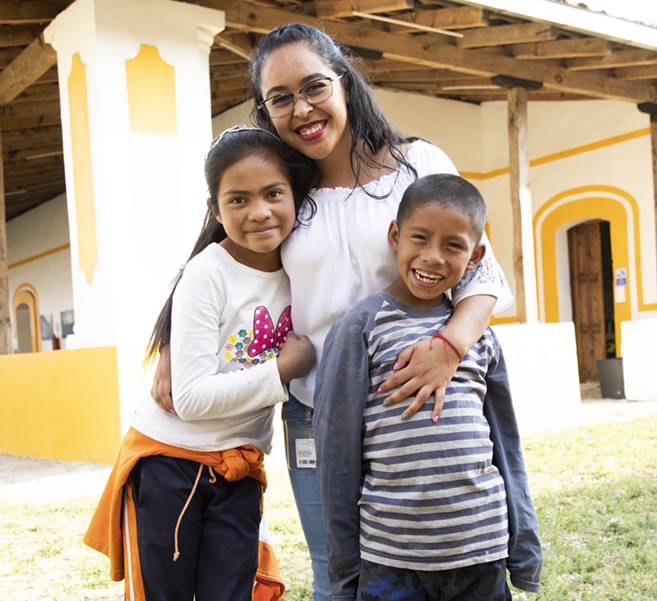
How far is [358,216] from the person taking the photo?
181 centimetres

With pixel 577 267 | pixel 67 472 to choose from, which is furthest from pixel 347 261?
pixel 577 267

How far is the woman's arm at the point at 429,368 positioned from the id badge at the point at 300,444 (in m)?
0.37

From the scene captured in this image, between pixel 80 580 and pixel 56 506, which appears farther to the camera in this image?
pixel 56 506

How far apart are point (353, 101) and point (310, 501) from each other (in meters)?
0.96

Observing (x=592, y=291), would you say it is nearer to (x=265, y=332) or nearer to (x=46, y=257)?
(x=46, y=257)

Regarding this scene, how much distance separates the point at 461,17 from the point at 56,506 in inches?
199

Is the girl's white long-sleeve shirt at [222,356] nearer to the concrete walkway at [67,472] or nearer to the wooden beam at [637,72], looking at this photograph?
the concrete walkway at [67,472]

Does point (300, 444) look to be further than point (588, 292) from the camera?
No

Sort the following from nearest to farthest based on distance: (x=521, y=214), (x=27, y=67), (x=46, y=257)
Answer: (x=27, y=67) < (x=521, y=214) < (x=46, y=257)

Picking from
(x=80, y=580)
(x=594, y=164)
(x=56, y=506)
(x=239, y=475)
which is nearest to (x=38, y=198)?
(x=594, y=164)

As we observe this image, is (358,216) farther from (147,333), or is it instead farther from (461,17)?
(461,17)

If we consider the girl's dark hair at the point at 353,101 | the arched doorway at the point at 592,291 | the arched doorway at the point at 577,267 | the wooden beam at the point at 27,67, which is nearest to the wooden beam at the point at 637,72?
the arched doorway at the point at 577,267

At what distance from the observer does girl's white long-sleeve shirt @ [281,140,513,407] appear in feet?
5.88

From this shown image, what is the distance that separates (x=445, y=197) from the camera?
1.68 metres
